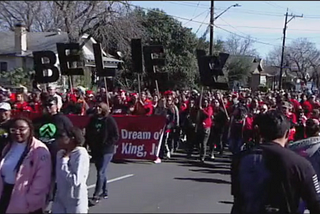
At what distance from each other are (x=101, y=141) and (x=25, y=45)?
1751 mm

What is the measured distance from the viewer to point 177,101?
16.0 metres

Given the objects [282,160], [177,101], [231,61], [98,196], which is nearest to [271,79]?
[231,61]

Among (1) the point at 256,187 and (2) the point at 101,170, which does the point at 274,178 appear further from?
(2) the point at 101,170

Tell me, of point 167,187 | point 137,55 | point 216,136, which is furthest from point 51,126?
point 216,136

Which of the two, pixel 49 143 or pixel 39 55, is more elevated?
pixel 39 55

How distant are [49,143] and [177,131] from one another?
8.90m

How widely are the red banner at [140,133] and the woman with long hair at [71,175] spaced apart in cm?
772

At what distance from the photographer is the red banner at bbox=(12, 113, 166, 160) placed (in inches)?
505

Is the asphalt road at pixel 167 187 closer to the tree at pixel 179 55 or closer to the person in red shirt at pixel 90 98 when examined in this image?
the person in red shirt at pixel 90 98

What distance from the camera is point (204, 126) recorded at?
44.1 ft

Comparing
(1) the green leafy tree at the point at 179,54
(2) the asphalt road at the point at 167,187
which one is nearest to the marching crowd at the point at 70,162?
(2) the asphalt road at the point at 167,187

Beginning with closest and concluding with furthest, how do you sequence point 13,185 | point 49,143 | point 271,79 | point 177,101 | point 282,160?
point 282,160 → point 13,185 → point 49,143 → point 177,101 → point 271,79

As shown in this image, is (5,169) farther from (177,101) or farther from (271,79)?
(271,79)

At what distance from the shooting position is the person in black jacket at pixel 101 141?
844 cm
